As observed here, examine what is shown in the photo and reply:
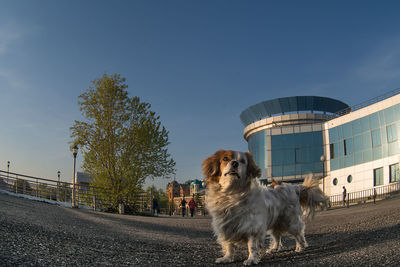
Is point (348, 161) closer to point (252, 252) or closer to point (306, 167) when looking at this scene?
point (306, 167)

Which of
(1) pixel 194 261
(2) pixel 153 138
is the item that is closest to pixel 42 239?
(1) pixel 194 261

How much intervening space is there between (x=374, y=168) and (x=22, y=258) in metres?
46.5

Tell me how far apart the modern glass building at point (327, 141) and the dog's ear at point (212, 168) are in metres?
33.7

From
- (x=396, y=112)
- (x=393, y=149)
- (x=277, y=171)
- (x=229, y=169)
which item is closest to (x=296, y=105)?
(x=277, y=171)

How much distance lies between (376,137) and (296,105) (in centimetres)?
1708

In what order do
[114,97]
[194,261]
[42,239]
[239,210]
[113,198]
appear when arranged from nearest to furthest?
[239,210] < [194,261] < [42,239] < [113,198] < [114,97]

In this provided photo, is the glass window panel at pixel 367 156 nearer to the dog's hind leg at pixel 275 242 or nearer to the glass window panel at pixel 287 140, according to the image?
the glass window panel at pixel 287 140

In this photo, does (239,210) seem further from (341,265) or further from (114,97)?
(114,97)

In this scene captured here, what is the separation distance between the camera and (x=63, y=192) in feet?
80.2

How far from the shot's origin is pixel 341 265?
4.42 meters

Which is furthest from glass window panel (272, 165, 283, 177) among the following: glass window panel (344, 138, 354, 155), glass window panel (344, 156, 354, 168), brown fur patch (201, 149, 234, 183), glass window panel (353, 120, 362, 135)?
brown fur patch (201, 149, 234, 183)

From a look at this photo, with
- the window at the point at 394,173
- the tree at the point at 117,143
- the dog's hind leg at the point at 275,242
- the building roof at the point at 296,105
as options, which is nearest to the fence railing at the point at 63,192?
the tree at the point at 117,143

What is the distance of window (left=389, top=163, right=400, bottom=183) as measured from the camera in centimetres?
4128

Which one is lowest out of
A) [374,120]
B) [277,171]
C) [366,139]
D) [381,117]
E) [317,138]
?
[277,171]
